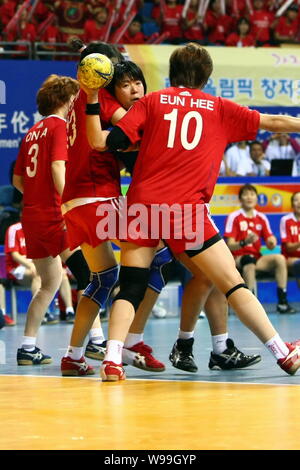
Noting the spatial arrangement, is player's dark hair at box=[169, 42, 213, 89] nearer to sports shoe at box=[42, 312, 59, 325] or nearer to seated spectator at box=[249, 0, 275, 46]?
sports shoe at box=[42, 312, 59, 325]

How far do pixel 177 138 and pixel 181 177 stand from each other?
0.72 ft

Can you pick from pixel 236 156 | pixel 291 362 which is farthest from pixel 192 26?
pixel 291 362

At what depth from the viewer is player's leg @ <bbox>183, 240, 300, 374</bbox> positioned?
551 centimetres

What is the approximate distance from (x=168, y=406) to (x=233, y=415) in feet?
1.38

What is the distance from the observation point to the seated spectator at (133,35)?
15711 mm

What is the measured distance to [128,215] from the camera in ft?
18.3

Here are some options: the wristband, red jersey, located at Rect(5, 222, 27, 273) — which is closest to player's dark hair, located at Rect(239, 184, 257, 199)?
red jersey, located at Rect(5, 222, 27, 273)

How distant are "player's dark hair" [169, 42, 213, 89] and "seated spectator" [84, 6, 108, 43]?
10.0 m

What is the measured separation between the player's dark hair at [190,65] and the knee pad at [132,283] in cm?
110

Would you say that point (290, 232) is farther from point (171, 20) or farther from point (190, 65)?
point (190, 65)

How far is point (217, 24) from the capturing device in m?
17.1

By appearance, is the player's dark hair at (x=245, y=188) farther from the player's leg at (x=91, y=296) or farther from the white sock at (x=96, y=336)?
the player's leg at (x=91, y=296)
